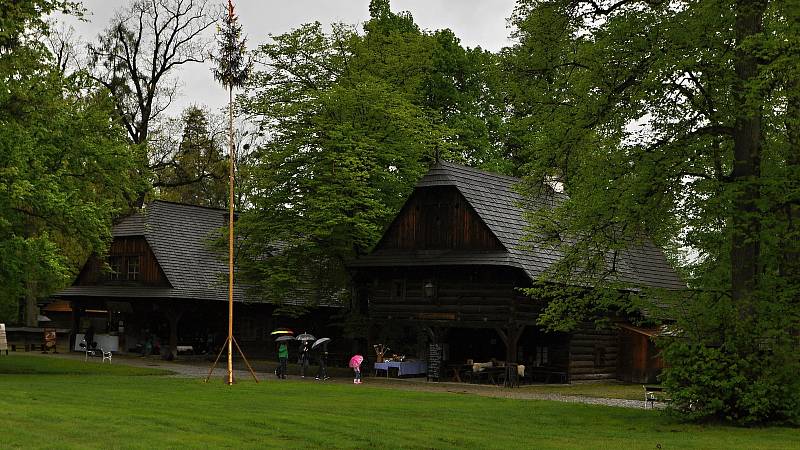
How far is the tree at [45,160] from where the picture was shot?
30.3 metres

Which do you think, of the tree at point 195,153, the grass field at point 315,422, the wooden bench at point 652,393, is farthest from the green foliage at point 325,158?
the tree at point 195,153

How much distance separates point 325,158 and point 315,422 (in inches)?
788

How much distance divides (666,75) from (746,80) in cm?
154

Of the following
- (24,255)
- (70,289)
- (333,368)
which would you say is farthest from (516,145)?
(24,255)

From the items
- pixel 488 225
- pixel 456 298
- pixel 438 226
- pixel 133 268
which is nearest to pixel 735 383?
pixel 488 225

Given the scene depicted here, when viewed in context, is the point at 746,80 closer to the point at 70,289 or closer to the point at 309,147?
the point at 309,147

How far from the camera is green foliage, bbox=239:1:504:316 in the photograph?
122 ft

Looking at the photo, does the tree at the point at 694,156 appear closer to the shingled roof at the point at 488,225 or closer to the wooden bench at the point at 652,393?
the wooden bench at the point at 652,393

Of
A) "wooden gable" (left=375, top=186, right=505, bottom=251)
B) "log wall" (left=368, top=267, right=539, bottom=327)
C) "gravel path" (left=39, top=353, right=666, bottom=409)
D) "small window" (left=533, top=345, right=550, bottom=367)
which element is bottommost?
"gravel path" (left=39, top=353, right=666, bottom=409)

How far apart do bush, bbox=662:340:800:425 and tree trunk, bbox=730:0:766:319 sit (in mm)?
926

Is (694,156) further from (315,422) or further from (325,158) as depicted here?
(325,158)

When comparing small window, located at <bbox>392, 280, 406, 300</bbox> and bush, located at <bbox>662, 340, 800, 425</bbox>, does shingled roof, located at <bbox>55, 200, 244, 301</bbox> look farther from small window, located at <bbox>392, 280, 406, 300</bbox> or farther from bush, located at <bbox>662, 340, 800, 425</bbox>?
bush, located at <bbox>662, 340, 800, 425</bbox>

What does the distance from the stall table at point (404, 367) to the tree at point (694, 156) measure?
14.0m

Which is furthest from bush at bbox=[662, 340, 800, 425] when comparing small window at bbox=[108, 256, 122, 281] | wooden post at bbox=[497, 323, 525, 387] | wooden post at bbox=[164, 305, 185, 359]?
small window at bbox=[108, 256, 122, 281]
